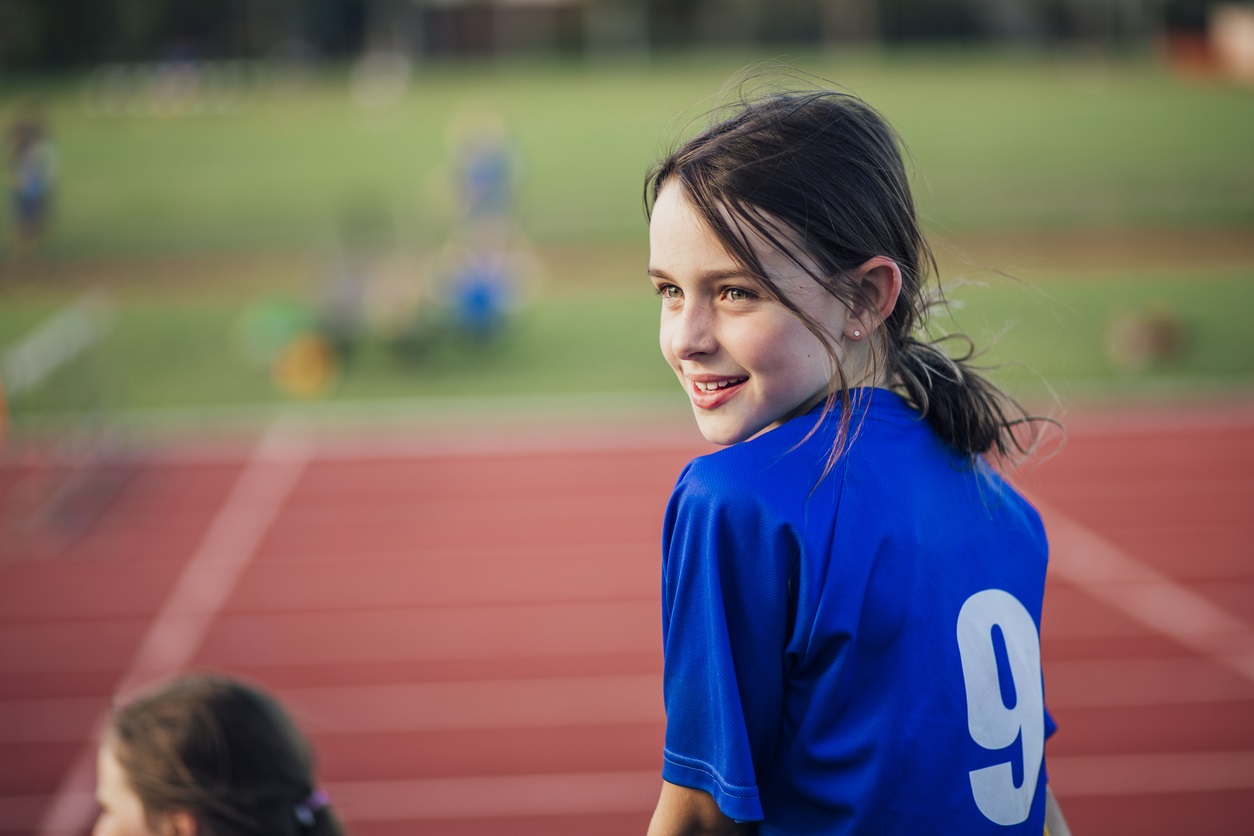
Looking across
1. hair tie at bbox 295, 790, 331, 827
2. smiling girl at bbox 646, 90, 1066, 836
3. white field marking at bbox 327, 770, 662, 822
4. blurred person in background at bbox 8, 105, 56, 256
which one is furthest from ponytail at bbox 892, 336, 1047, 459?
blurred person in background at bbox 8, 105, 56, 256

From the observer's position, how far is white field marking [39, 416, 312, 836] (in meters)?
5.41

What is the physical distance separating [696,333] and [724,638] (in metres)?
0.32

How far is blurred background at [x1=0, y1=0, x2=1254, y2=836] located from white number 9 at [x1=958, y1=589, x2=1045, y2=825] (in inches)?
18.0

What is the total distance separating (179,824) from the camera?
1.85 metres

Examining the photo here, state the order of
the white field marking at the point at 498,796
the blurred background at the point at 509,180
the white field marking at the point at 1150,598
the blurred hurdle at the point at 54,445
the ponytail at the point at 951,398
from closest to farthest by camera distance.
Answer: the ponytail at the point at 951,398, the white field marking at the point at 498,796, the white field marking at the point at 1150,598, the blurred hurdle at the point at 54,445, the blurred background at the point at 509,180

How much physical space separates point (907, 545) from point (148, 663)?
6229 millimetres

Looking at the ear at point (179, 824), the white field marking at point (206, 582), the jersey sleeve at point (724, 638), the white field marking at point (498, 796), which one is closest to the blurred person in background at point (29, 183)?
the white field marking at point (206, 582)

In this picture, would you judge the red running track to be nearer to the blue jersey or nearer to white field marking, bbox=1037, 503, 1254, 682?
white field marking, bbox=1037, 503, 1254, 682

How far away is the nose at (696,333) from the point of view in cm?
130

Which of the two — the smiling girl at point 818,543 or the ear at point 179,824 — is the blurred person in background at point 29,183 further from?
the smiling girl at point 818,543

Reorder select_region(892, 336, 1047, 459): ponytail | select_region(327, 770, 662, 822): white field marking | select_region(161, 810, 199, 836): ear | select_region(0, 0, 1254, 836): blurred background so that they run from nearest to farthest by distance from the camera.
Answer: select_region(892, 336, 1047, 459): ponytail, select_region(161, 810, 199, 836): ear, select_region(327, 770, 662, 822): white field marking, select_region(0, 0, 1254, 836): blurred background

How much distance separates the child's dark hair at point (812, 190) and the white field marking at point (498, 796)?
4136 mm

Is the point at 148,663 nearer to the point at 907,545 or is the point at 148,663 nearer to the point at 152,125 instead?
the point at 907,545

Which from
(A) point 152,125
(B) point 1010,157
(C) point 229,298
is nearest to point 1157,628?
(C) point 229,298
